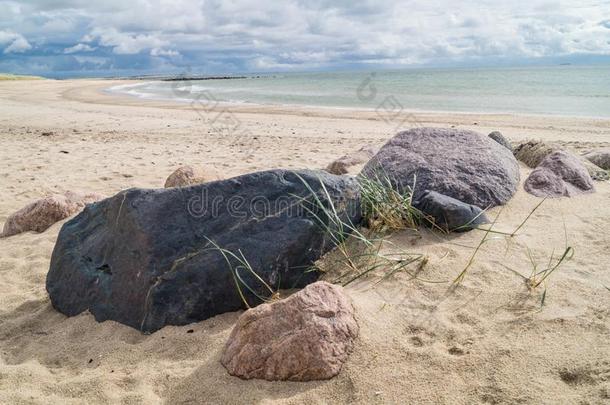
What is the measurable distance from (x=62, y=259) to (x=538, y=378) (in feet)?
9.69

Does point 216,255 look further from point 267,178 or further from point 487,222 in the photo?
point 487,222

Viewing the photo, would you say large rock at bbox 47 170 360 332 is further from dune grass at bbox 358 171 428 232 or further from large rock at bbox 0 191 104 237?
large rock at bbox 0 191 104 237

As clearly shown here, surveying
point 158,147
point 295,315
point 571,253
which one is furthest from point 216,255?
point 158,147

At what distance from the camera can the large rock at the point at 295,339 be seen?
2.15 m

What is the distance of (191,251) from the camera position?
283cm

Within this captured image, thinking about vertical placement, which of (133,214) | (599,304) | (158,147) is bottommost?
(158,147)

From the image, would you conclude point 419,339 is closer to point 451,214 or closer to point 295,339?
point 295,339

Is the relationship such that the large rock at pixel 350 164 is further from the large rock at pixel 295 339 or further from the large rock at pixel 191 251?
the large rock at pixel 295 339

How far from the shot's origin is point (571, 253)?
122 inches

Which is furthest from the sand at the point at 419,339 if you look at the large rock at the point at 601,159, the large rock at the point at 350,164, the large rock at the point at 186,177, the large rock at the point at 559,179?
the large rock at the point at 350,164

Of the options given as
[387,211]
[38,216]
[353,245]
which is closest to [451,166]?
[387,211]

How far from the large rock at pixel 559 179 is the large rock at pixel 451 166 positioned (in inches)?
7.2

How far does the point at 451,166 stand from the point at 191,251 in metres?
2.46

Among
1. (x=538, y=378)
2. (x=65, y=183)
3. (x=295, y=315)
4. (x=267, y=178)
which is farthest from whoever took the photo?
(x=65, y=183)
